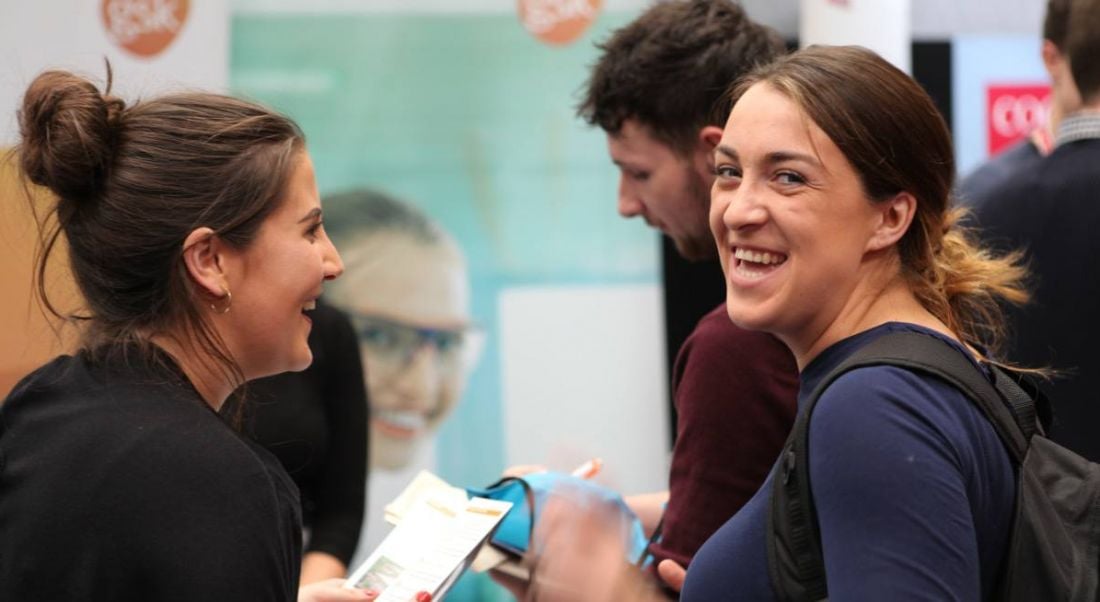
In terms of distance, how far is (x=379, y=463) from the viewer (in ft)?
12.5

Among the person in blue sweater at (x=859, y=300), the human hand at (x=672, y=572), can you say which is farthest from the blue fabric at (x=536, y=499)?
the person in blue sweater at (x=859, y=300)

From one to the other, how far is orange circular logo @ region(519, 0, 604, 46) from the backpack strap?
2.52 metres

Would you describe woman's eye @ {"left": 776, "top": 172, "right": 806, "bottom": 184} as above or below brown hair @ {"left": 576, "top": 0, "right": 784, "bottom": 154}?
below

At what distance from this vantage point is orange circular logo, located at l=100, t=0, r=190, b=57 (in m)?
3.69

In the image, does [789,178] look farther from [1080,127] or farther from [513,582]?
[1080,127]

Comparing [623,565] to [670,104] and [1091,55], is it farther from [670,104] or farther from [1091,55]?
[1091,55]

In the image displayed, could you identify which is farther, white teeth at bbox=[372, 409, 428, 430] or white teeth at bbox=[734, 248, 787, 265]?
white teeth at bbox=[372, 409, 428, 430]

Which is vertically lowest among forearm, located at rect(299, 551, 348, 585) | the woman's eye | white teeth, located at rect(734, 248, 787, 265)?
forearm, located at rect(299, 551, 348, 585)

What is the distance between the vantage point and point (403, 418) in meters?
3.81

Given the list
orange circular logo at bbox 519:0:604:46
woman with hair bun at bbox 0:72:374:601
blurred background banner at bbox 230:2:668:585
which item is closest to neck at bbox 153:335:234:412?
woman with hair bun at bbox 0:72:374:601

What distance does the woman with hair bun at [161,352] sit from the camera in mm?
1460

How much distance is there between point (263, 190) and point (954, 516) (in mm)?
972

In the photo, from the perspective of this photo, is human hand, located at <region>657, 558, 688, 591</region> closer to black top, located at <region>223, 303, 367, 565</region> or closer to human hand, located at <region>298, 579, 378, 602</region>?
human hand, located at <region>298, 579, 378, 602</region>

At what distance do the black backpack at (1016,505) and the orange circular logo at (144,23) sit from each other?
8.98 ft
